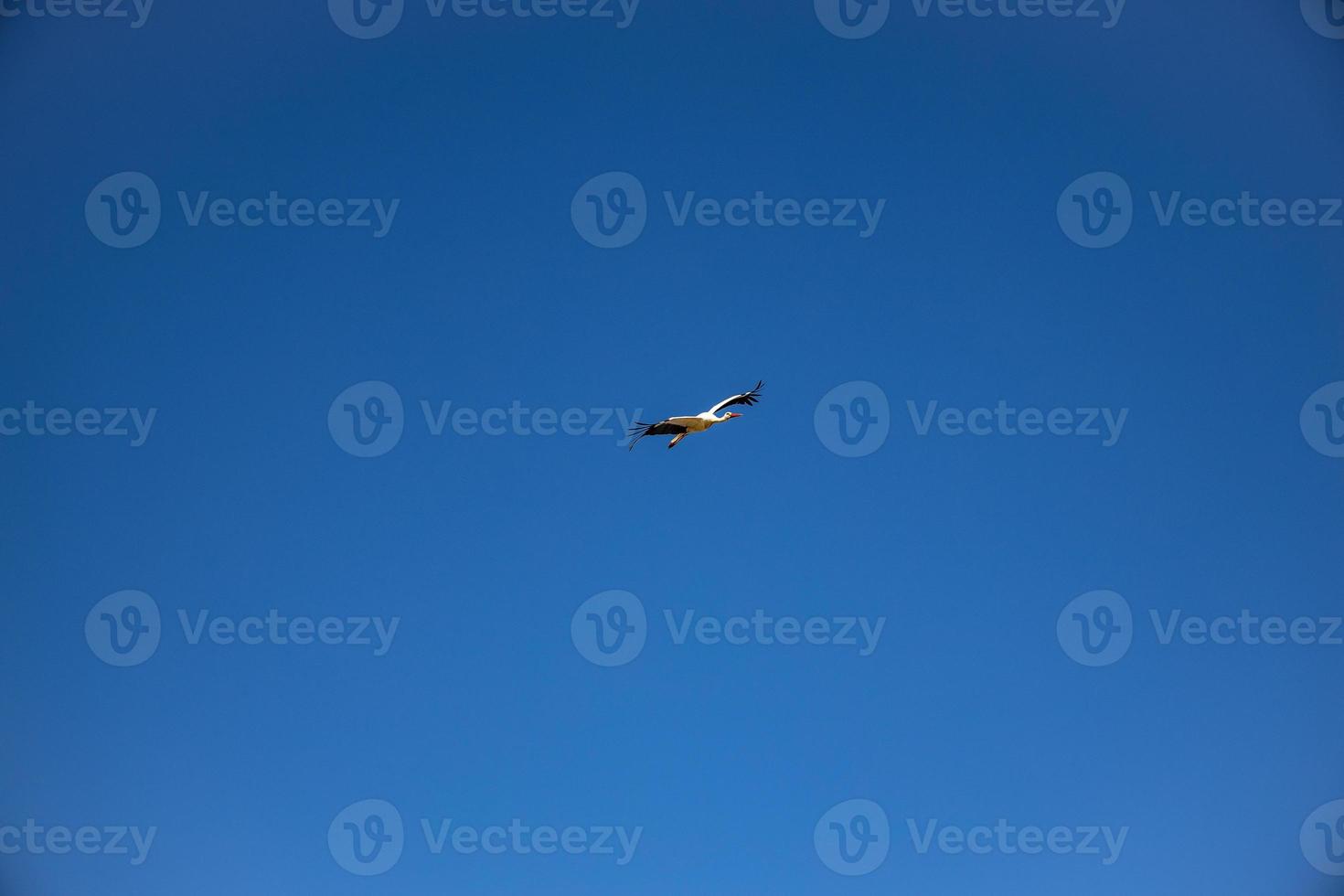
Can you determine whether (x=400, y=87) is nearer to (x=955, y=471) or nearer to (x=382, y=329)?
(x=382, y=329)

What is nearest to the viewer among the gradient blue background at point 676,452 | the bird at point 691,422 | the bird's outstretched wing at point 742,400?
the bird at point 691,422

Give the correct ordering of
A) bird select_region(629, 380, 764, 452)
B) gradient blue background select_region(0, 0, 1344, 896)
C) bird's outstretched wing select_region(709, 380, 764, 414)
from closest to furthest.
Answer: bird select_region(629, 380, 764, 452), bird's outstretched wing select_region(709, 380, 764, 414), gradient blue background select_region(0, 0, 1344, 896)

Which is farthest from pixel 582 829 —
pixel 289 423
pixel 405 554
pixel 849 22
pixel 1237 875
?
pixel 849 22

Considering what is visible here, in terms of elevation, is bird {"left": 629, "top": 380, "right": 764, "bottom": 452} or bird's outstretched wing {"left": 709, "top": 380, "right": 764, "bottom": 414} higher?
bird's outstretched wing {"left": 709, "top": 380, "right": 764, "bottom": 414}

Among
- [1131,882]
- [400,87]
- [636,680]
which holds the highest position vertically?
[400,87]

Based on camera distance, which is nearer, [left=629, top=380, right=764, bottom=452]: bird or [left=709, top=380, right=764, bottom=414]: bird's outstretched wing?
[left=629, top=380, right=764, bottom=452]: bird

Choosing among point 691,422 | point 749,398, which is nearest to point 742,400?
point 749,398

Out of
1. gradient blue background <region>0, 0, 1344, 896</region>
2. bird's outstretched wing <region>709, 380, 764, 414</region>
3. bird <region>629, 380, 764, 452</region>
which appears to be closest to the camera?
bird <region>629, 380, 764, 452</region>

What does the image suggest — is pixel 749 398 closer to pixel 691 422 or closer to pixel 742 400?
pixel 742 400
